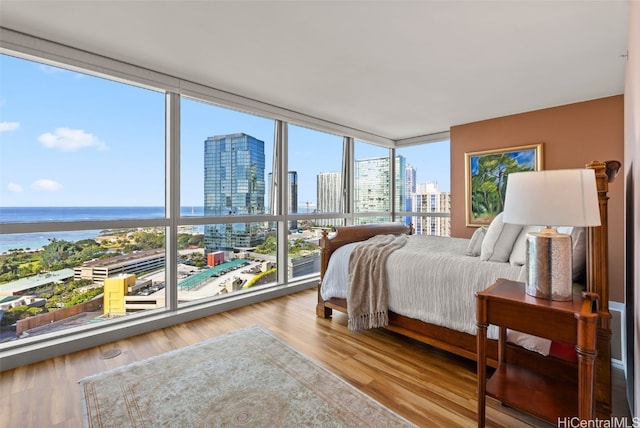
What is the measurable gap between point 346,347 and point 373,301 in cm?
45

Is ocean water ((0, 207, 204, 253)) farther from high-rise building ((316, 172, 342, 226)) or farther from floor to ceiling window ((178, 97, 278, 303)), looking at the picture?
high-rise building ((316, 172, 342, 226))

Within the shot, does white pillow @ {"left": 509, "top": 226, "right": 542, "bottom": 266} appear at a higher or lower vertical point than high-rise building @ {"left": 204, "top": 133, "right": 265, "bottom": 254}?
lower

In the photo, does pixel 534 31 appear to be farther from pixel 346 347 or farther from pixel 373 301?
pixel 346 347

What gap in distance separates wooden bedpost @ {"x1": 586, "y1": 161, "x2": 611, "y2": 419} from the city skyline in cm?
336

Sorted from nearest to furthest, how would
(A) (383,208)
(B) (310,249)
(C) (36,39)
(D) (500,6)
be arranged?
1. (D) (500,6)
2. (C) (36,39)
3. (B) (310,249)
4. (A) (383,208)

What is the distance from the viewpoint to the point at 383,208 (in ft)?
18.8

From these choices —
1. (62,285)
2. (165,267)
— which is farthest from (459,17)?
(62,285)

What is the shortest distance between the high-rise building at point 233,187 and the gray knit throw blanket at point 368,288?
160cm

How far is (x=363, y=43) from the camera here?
91.0 inches

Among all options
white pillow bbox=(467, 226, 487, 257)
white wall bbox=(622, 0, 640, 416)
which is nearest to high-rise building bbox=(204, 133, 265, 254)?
white pillow bbox=(467, 226, 487, 257)

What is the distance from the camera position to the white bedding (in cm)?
198

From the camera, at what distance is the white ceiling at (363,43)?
6.35 ft

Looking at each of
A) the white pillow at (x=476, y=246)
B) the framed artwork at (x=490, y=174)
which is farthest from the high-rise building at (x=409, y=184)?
the white pillow at (x=476, y=246)

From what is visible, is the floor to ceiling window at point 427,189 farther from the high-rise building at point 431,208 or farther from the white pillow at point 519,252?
the white pillow at point 519,252
